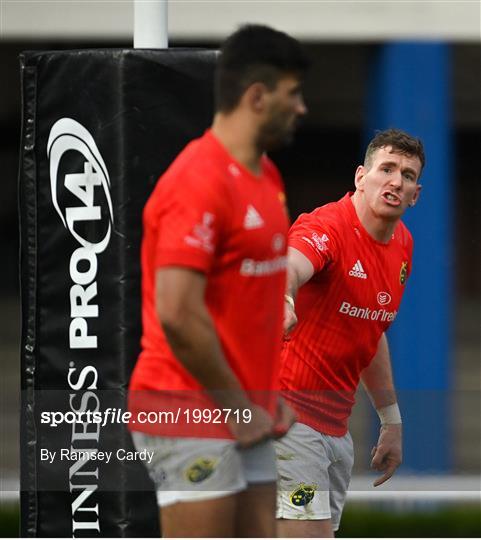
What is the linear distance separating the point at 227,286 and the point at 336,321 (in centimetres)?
159

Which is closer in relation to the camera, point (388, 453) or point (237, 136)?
point (237, 136)

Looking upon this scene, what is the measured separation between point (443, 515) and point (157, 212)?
572 cm

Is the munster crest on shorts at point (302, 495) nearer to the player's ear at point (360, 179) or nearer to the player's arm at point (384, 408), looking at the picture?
the player's arm at point (384, 408)

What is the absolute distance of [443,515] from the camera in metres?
8.34

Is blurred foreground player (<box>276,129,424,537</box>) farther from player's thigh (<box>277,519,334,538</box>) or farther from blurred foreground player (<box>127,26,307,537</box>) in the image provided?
blurred foreground player (<box>127,26,307,537</box>)

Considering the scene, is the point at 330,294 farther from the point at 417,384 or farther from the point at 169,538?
the point at 417,384

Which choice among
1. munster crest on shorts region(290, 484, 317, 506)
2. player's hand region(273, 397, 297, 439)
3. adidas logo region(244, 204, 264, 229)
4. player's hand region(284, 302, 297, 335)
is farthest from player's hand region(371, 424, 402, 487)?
adidas logo region(244, 204, 264, 229)

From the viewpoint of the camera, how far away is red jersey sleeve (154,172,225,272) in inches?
117

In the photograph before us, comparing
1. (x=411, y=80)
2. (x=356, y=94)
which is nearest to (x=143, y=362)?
(x=411, y=80)

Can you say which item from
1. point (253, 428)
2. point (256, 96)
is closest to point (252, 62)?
point (256, 96)

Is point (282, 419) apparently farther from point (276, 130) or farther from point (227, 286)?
point (276, 130)

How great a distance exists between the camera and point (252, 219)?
3119mm

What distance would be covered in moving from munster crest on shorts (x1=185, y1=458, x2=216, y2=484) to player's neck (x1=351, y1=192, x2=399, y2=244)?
181 centimetres

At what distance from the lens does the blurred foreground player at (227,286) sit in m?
3.03
